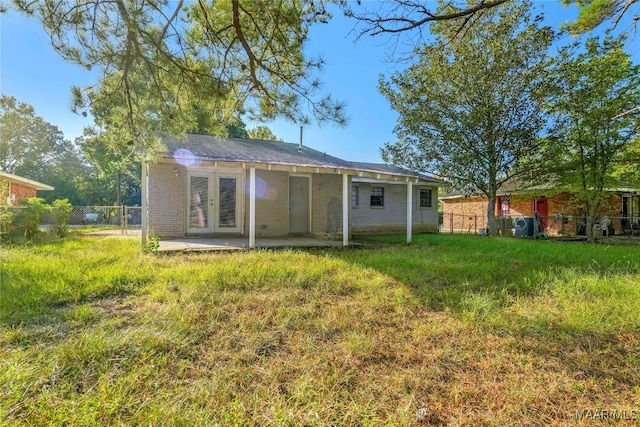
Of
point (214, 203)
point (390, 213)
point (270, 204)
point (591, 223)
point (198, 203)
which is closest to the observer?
point (198, 203)

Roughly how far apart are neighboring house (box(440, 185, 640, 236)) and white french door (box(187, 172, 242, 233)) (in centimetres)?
1136

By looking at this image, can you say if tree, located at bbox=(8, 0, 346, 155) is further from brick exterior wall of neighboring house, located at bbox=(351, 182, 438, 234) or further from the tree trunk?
the tree trunk

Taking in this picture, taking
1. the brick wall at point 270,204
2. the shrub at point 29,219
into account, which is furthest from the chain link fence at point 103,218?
the brick wall at point 270,204

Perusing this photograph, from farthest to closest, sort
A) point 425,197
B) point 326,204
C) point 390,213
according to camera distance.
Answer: point 425,197 < point 390,213 < point 326,204

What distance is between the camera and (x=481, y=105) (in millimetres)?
12383

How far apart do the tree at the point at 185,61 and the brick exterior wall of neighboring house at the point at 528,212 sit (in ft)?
47.1

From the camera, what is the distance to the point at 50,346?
108 inches

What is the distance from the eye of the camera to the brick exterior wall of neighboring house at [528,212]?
16.6 metres

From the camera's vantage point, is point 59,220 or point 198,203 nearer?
point 198,203

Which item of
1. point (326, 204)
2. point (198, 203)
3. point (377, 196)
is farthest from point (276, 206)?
point (377, 196)

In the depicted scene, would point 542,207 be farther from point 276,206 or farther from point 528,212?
point 276,206

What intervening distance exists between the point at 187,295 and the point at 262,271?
149cm

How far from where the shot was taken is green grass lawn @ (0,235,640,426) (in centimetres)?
212

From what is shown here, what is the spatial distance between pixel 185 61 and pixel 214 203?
19.2 ft
